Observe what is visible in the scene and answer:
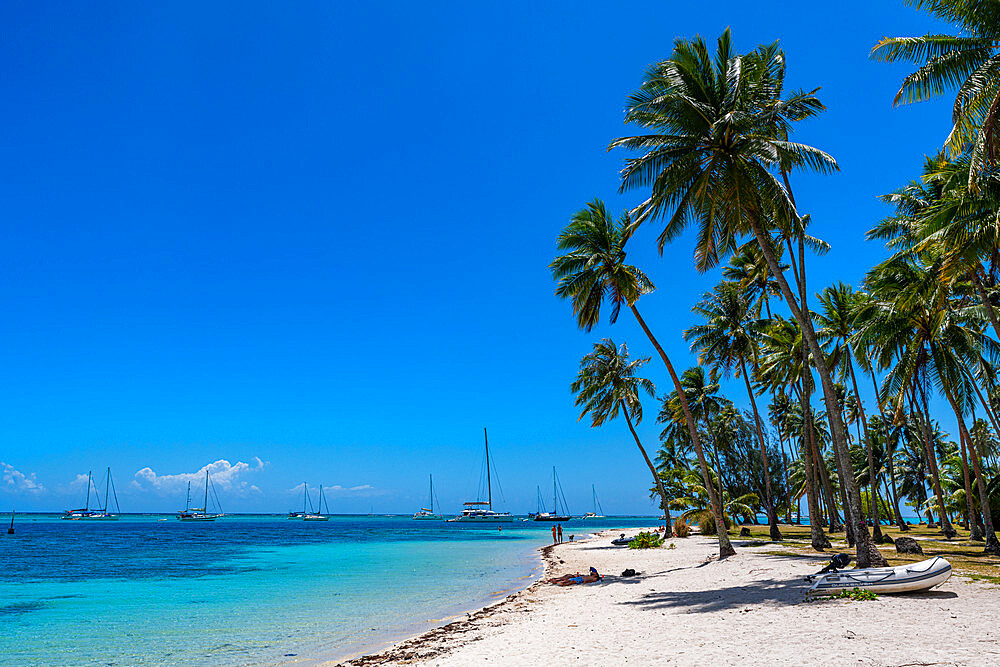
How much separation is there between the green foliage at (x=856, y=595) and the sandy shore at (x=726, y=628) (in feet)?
0.63

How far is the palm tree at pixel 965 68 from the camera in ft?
41.5

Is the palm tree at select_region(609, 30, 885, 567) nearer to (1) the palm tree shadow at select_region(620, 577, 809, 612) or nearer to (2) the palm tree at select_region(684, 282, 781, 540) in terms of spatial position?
(1) the palm tree shadow at select_region(620, 577, 809, 612)

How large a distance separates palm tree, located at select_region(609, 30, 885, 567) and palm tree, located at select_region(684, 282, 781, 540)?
1427 cm

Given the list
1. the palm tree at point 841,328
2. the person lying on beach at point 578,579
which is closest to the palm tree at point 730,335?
the palm tree at point 841,328

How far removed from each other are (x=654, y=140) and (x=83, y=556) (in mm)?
48891

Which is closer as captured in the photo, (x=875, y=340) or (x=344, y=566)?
(x=875, y=340)

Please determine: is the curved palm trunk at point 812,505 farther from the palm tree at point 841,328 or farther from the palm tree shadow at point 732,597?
the palm tree shadow at point 732,597

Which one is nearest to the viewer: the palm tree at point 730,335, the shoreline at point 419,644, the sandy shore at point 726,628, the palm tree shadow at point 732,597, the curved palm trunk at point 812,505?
the sandy shore at point 726,628

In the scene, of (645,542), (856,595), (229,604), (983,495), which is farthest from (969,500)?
(229,604)

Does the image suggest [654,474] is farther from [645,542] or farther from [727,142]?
[727,142]

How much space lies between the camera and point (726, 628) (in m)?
9.67

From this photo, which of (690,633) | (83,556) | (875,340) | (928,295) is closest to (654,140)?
(928,295)

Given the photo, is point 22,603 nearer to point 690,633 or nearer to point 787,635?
point 690,633

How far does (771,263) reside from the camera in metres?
16.0
